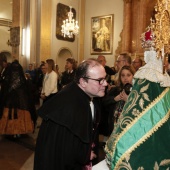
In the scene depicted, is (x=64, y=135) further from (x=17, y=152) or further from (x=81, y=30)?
(x=81, y=30)

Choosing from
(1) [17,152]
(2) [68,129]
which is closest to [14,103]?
(1) [17,152]

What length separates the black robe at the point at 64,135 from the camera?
1.85 metres

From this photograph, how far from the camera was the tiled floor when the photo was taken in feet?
14.3

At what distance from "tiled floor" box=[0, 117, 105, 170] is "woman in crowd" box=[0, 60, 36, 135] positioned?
253mm

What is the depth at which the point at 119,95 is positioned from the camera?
10.8ft

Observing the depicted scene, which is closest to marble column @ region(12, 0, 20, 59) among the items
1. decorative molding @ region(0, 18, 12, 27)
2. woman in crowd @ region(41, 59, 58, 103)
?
decorative molding @ region(0, 18, 12, 27)

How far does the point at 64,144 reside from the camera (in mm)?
1847

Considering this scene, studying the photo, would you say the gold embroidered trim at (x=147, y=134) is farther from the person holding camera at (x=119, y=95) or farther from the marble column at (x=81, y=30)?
the marble column at (x=81, y=30)

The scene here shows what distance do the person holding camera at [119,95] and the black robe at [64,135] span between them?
1.35 metres

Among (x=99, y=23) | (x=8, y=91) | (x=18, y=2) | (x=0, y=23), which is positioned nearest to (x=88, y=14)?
(x=99, y=23)

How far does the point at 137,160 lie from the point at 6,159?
3.74m

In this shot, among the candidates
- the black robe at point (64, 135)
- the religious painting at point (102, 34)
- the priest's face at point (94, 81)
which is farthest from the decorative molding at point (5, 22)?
the black robe at point (64, 135)

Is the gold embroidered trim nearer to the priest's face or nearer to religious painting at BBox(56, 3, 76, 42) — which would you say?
the priest's face

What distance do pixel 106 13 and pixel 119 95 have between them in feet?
38.1
